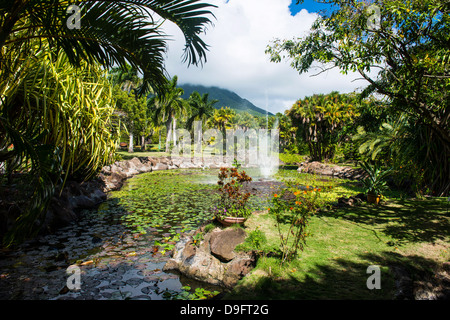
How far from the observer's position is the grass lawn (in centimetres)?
330

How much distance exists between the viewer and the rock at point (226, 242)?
4520mm

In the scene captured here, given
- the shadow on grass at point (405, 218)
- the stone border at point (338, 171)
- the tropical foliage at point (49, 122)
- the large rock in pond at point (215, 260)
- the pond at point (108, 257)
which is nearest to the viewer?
the tropical foliage at point (49, 122)

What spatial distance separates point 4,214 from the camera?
5.57 m

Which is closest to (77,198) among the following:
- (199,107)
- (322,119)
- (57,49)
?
(57,49)

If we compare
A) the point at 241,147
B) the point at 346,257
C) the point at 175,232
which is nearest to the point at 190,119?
the point at 241,147

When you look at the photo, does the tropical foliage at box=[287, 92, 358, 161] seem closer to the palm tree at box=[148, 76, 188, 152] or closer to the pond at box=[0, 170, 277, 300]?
the palm tree at box=[148, 76, 188, 152]

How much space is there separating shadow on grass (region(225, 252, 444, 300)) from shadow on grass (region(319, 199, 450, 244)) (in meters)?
1.33

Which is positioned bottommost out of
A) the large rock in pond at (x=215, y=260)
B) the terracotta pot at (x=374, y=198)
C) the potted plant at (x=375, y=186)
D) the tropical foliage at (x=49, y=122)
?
the large rock in pond at (x=215, y=260)

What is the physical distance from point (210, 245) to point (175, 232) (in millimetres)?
1999

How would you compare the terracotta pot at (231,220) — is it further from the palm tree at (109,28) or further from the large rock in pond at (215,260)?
the palm tree at (109,28)

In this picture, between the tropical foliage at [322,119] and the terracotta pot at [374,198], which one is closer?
the terracotta pot at [374,198]

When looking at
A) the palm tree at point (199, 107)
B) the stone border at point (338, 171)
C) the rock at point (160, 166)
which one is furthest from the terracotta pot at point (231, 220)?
the palm tree at point (199, 107)

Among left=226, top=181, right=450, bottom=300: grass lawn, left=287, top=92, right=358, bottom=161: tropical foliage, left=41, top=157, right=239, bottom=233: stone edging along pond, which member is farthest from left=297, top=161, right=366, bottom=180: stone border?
left=41, top=157, right=239, bottom=233: stone edging along pond

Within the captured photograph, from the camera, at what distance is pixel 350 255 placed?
4379 millimetres
